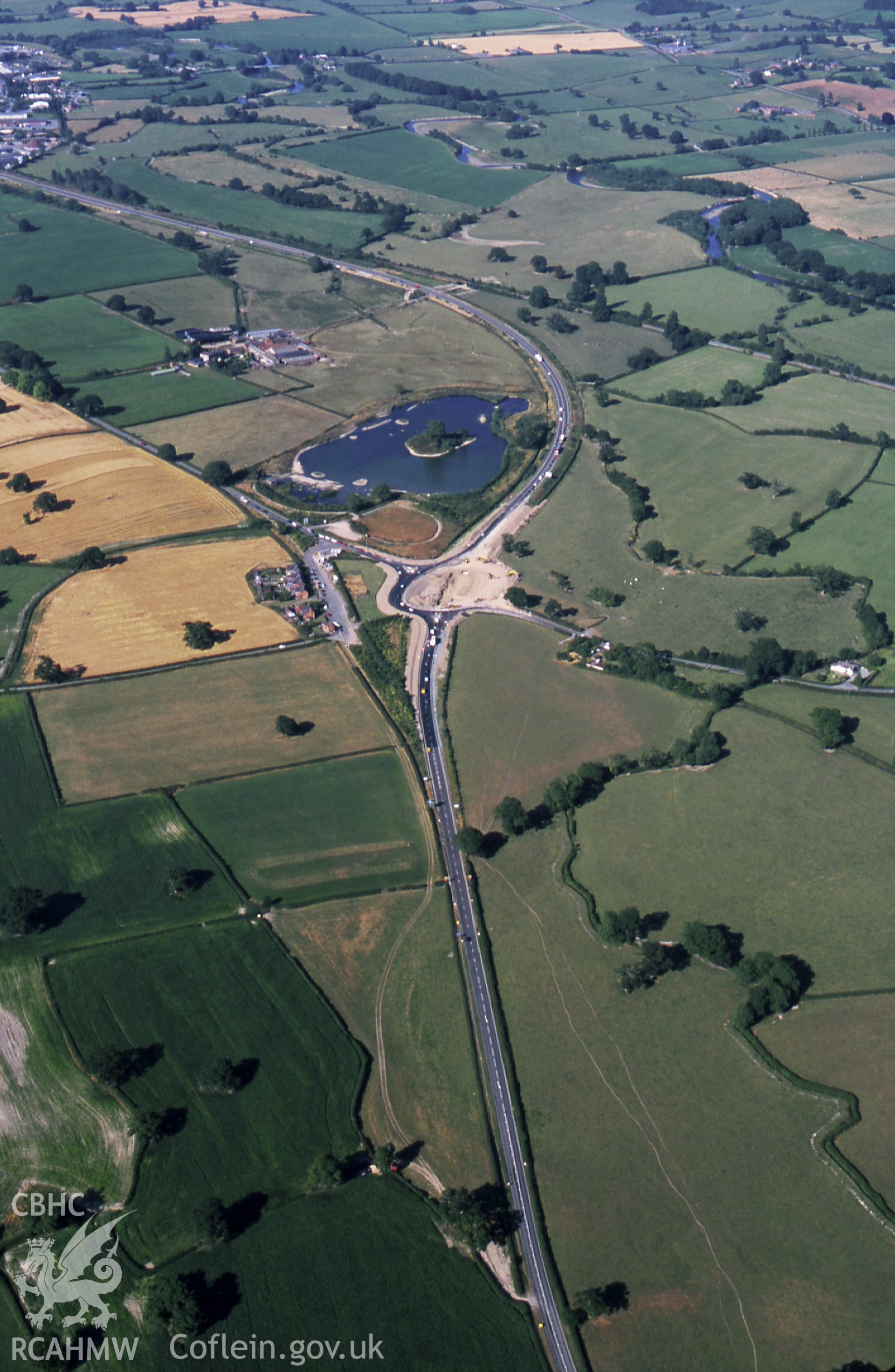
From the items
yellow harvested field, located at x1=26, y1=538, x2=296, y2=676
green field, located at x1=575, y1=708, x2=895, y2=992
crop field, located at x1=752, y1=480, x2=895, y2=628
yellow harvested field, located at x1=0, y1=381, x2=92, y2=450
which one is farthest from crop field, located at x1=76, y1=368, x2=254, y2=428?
green field, located at x1=575, y1=708, x2=895, y2=992

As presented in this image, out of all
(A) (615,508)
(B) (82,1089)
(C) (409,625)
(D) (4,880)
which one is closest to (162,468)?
(C) (409,625)

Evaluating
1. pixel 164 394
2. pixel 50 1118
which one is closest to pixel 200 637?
pixel 50 1118

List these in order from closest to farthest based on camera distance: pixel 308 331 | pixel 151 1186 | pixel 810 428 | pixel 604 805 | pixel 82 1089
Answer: pixel 151 1186
pixel 82 1089
pixel 604 805
pixel 810 428
pixel 308 331

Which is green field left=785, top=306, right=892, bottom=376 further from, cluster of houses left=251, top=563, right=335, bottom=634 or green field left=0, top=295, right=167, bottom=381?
green field left=0, top=295, right=167, bottom=381

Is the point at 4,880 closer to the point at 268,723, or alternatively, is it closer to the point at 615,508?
the point at 268,723

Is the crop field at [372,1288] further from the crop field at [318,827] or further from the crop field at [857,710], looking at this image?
the crop field at [857,710]
